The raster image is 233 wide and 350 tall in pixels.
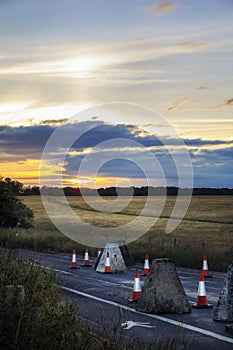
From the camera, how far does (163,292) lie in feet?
45.1

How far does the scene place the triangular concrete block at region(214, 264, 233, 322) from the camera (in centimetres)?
1270

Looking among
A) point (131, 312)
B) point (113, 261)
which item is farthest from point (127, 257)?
point (131, 312)

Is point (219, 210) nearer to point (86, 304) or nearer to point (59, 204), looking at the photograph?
point (59, 204)

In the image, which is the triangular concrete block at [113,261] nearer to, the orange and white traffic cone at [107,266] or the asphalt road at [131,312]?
the orange and white traffic cone at [107,266]

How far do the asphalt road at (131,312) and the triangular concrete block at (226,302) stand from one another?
17cm

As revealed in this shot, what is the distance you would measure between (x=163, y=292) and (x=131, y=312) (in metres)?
0.74

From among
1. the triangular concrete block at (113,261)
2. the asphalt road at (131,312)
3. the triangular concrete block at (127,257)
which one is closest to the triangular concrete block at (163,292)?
the asphalt road at (131,312)

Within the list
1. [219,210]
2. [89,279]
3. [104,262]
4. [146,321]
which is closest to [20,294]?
[146,321]

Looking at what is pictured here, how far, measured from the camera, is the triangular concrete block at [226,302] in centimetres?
1270

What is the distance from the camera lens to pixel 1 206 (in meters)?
51.2

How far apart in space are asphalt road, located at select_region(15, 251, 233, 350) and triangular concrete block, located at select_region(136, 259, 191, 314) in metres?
0.23

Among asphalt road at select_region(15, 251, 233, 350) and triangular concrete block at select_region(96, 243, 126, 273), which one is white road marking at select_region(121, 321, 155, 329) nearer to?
asphalt road at select_region(15, 251, 233, 350)

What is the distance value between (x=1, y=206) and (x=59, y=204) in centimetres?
3088

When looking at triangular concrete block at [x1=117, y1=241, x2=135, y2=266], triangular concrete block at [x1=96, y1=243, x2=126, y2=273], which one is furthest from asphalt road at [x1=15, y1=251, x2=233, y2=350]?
triangular concrete block at [x1=117, y1=241, x2=135, y2=266]
